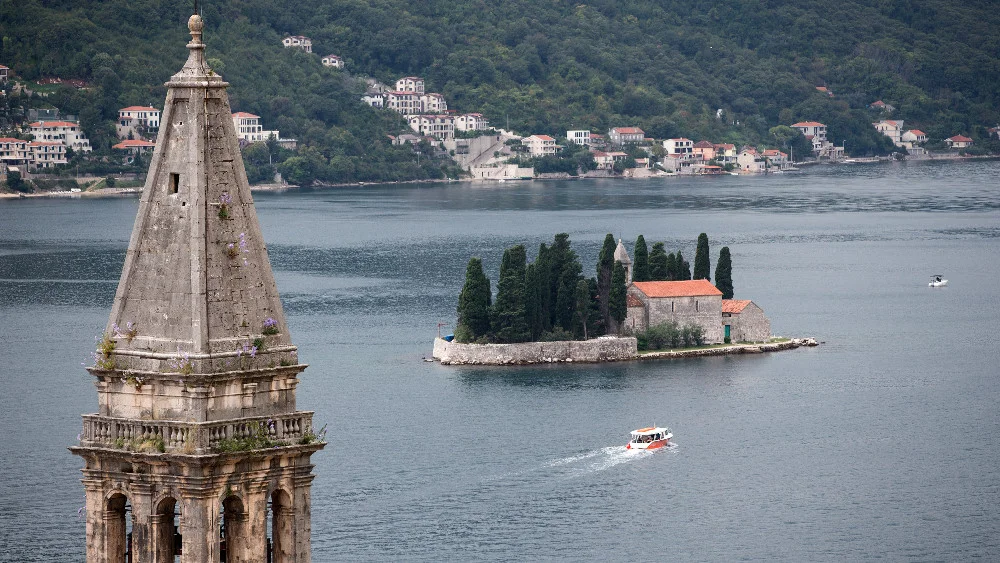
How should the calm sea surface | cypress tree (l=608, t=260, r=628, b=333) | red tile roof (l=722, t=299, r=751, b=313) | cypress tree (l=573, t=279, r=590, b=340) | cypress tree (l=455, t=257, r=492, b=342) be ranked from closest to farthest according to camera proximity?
the calm sea surface → cypress tree (l=455, t=257, r=492, b=342) → cypress tree (l=573, t=279, r=590, b=340) → cypress tree (l=608, t=260, r=628, b=333) → red tile roof (l=722, t=299, r=751, b=313)

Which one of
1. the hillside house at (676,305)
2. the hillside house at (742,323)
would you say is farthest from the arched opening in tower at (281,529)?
the hillside house at (742,323)

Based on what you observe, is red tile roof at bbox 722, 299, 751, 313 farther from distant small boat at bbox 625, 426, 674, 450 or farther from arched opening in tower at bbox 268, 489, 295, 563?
arched opening in tower at bbox 268, 489, 295, 563

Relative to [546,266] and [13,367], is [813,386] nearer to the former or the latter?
[546,266]

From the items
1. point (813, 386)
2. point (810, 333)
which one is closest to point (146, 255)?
point (813, 386)

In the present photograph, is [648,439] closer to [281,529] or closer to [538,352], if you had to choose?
[538,352]

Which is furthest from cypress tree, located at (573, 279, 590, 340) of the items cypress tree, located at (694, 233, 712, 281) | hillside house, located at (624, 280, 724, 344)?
cypress tree, located at (694, 233, 712, 281)
